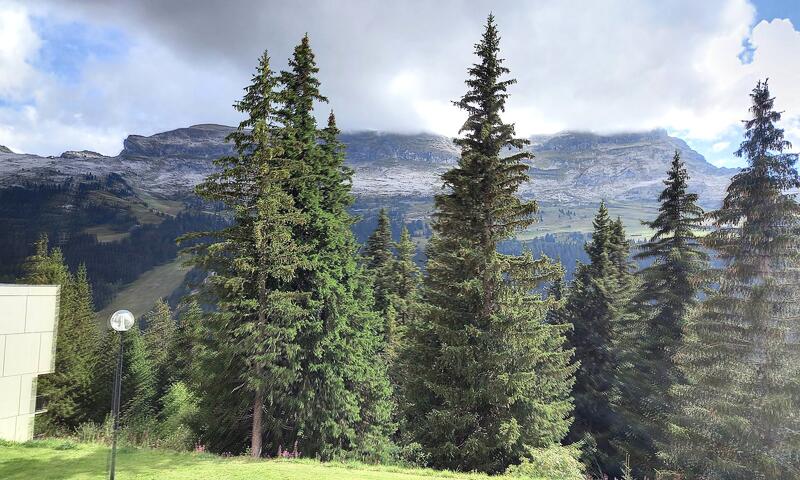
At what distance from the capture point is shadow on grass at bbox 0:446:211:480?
10469 millimetres

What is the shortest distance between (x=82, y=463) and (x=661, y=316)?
25.6 meters

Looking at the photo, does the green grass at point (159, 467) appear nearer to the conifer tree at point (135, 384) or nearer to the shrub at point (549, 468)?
the shrub at point (549, 468)

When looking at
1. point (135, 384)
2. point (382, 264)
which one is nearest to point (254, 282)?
point (382, 264)

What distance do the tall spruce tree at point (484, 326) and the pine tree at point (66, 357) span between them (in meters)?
32.2

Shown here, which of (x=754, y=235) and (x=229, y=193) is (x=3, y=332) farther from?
(x=754, y=235)

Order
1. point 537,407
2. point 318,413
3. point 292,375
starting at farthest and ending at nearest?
point 318,413
point 292,375
point 537,407

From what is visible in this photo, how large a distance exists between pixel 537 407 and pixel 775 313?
29.9 ft

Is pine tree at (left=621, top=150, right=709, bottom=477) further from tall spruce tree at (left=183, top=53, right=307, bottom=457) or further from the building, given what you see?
the building

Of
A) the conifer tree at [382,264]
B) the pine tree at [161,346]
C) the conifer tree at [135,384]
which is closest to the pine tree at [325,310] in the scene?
the conifer tree at [382,264]

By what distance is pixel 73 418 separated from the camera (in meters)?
38.9

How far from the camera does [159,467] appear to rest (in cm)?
1112

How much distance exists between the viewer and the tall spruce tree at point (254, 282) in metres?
15.9

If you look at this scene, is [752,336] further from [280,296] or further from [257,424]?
[257,424]

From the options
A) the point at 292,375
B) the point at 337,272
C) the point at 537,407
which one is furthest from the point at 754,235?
the point at 292,375
